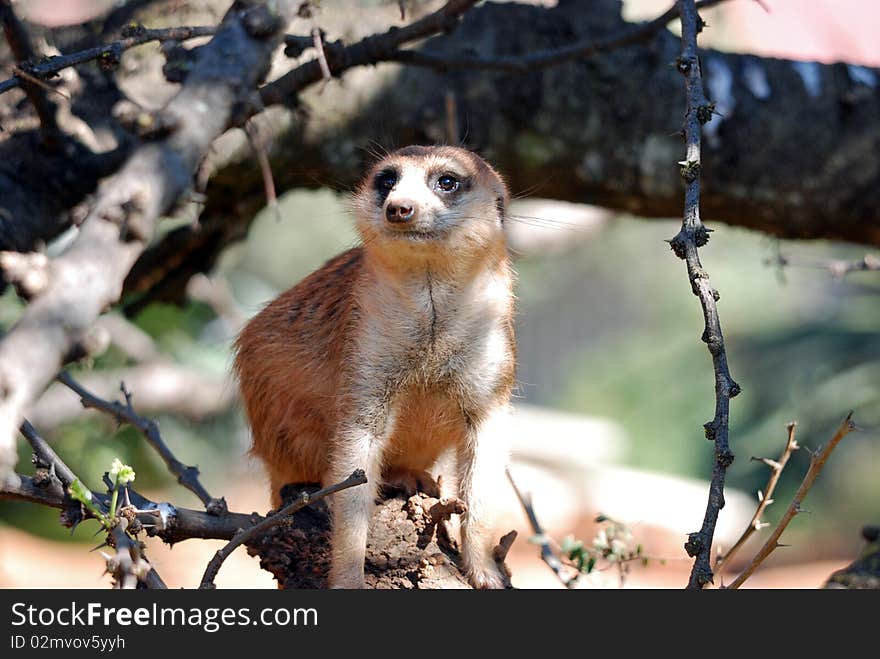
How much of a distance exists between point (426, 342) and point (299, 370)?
702 mm

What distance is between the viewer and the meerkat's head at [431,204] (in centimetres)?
336

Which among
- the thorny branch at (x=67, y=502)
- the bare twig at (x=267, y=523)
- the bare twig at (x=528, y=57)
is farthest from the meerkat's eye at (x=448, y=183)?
the thorny branch at (x=67, y=502)

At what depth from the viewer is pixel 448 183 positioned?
3.57 m

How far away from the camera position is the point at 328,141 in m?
5.16

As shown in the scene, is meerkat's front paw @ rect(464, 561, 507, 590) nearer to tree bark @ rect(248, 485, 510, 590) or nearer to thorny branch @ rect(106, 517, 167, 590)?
tree bark @ rect(248, 485, 510, 590)

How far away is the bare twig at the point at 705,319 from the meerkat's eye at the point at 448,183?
934 mm

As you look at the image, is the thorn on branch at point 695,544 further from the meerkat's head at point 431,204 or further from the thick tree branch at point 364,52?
the thick tree branch at point 364,52

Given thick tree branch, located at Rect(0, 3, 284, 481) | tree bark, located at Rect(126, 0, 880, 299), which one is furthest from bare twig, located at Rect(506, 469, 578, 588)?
thick tree branch, located at Rect(0, 3, 284, 481)

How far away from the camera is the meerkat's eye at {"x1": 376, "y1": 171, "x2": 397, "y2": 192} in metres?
3.62

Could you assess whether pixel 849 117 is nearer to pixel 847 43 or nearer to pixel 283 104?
pixel 847 43

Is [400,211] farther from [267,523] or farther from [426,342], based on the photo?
[267,523]

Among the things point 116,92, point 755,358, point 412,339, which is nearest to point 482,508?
point 412,339

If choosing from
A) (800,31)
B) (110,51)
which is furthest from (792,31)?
(110,51)

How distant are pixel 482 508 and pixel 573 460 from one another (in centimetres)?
1014
